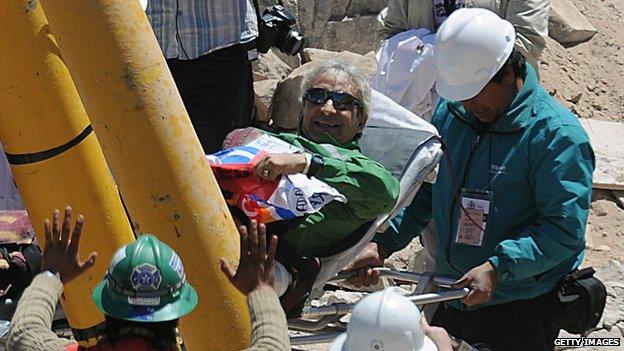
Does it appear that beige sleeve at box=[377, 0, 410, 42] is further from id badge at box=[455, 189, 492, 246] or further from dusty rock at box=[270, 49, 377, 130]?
id badge at box=[455, 189, 492, 246]

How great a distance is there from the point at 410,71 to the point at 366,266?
6.69 feet

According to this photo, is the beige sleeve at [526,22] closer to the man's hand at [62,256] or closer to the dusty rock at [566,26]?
the man's hand at [62,256]

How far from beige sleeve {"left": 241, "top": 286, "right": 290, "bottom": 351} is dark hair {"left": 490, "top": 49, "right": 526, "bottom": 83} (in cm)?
170

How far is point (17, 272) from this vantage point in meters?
5.01

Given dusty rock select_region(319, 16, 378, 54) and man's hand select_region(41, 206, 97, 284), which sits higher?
man's hand select_region(41, 206, 97, 284)

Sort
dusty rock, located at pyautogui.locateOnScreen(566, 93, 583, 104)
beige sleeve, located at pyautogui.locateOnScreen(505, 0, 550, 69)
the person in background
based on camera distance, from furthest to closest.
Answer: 1. dusty rock, located at pyautogui.locateOnScreen(566, 93, 583, 104)
2. beige sleeve, located at pyautogui.locateOnScreen(505, 0, 550, 69)
3. the person in background

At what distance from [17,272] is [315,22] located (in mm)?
6999

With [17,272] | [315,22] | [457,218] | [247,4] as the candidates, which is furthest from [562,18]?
[17,272]

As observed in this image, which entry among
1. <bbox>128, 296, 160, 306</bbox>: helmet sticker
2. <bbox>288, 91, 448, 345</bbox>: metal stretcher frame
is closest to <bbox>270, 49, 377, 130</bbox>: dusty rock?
<bbox>288, 91, 448, 345</bbox>: metal stretcher frame

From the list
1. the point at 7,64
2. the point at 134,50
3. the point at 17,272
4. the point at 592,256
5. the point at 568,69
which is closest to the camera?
the point at 134,50

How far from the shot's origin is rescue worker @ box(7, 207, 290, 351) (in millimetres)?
3395

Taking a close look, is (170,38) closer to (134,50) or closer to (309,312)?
(309,312)

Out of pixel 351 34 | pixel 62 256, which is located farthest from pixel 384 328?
pixel 351 34

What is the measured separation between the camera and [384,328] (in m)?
3.87
